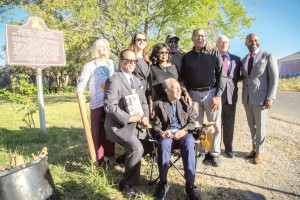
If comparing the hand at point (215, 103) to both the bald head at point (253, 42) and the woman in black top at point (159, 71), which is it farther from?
the bald head at point (253, 42)

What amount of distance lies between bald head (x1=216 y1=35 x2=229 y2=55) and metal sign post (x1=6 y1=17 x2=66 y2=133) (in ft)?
13.8

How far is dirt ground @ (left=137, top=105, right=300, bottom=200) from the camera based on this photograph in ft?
11.6

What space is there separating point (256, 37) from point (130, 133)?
2942 mm

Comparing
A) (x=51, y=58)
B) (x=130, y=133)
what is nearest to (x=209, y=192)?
(x=130, y=133)

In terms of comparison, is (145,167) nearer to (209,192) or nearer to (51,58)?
(209,192)

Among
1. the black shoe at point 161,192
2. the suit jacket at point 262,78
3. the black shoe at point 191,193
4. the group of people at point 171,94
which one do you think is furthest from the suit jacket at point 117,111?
the suit jacket at point 262,78

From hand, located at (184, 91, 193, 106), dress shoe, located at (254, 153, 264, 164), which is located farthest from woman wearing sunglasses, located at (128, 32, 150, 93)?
dress shoe, located at (254, 153, 264, 164)

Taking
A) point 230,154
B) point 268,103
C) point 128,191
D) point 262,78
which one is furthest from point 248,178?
point 128,191

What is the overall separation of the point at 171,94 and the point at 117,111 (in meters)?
0.84

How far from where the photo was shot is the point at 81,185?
3654 mm

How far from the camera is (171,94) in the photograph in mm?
3715

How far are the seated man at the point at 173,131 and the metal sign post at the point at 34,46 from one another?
4.04 metres

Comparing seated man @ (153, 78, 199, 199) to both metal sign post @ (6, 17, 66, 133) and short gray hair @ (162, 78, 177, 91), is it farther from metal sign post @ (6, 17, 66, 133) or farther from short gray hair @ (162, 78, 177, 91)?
metal sign post @ (6, 17, 66, 133)

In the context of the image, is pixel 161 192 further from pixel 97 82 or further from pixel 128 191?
pixel 97 82
